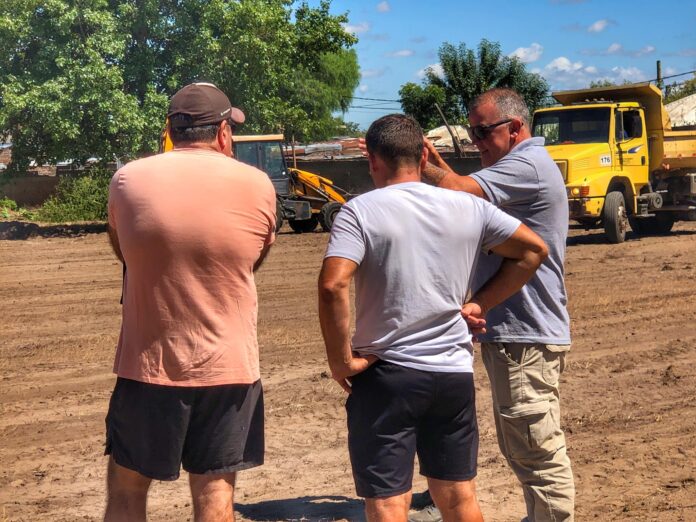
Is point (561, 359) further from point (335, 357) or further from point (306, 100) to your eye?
point (306, 100)

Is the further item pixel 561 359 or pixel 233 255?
pixel 561 359

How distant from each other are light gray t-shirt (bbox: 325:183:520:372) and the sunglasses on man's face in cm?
75

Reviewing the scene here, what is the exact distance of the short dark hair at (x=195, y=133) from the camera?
3.34 m

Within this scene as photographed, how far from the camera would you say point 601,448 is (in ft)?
18.9

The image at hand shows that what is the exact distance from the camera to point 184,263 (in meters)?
3.19

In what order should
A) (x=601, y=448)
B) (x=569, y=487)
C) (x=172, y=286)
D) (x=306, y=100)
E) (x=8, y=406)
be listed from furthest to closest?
1. (x=306, y=100)
2. (x=8, y=406)
3. (x=601, y=448)
4. (x=569, y=487)
5. (x=172, y=286)

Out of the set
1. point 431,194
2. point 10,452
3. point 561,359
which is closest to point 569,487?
point 561,359

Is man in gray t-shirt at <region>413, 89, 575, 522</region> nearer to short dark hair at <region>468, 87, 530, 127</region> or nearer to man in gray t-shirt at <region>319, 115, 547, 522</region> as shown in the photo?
short dark hair at <region>468, 87, 530, 127</region>

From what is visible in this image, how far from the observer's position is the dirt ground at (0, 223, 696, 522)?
5047mm

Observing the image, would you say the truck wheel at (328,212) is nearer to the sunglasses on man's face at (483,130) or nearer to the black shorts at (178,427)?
the sunglasses on man's face at (483,130)

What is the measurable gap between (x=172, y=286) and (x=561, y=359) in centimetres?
175

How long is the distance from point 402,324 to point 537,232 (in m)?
0.99

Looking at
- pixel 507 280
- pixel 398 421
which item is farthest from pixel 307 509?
pixel 507 280

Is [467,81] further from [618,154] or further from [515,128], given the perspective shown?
[515,128]
